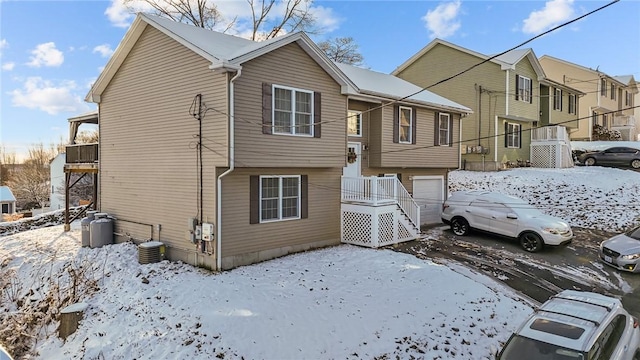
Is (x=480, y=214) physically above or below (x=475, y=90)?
below

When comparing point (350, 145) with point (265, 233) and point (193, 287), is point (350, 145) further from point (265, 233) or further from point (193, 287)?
point (193, 287)

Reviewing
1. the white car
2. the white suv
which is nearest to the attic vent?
the white suv

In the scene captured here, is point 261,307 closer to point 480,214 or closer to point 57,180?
point 480,214

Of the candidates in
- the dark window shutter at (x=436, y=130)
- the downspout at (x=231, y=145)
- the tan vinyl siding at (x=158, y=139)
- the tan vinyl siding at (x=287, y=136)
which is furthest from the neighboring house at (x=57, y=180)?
the dark window shutter at (x=436, y=130)

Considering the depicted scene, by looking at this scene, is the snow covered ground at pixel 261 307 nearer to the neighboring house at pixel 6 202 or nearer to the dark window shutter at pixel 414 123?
the dark window shutter at pixel 414 123

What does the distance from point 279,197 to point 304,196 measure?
39.1 inches

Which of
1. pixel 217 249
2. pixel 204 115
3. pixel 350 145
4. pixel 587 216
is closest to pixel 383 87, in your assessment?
pixel 350 145

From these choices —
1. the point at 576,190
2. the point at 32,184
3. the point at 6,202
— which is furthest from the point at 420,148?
the point at 32,184

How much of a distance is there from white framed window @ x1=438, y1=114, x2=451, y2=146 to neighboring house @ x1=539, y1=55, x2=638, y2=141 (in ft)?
85.0

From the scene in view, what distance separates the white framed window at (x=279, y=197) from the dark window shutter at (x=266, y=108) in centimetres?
154

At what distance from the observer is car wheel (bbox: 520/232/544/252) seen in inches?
542

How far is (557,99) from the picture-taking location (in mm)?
32250

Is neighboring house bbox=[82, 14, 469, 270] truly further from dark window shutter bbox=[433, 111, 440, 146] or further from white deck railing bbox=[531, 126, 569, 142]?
white deck railing bbox=[531, 126, 569, 142]

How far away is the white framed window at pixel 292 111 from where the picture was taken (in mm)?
11922
